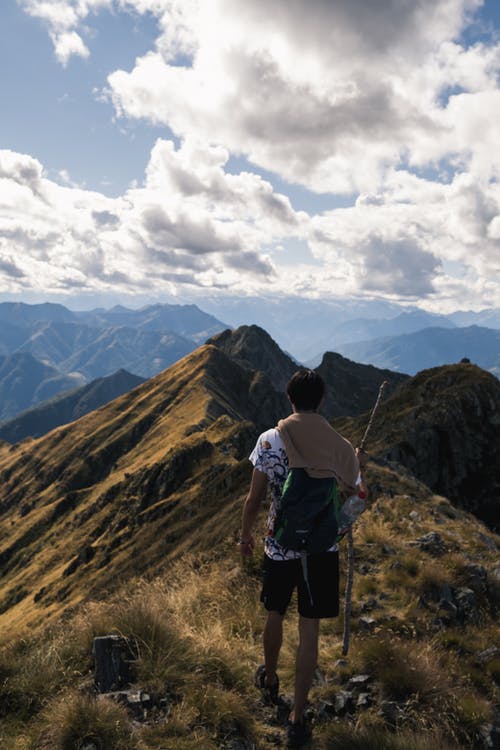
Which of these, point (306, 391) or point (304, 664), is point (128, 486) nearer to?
point (304, 664)

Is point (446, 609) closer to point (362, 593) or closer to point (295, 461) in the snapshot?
point (362, 593)

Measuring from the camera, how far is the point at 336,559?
17.6 feet

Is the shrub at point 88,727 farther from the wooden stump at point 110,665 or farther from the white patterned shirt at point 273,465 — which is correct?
the white patterned shirt at point 273,465

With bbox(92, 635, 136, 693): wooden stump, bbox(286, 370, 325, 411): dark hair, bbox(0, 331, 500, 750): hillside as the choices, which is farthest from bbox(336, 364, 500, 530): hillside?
bbox(92, 635, 136, 693): wooden stump

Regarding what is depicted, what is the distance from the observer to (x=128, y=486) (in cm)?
9375

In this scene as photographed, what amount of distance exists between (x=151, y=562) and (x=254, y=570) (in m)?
48.4

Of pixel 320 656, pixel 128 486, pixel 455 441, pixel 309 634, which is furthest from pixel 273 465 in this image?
pixel 128 486

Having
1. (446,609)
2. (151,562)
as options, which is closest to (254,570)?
(446,609)

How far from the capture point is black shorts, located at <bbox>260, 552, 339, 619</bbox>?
5266mm

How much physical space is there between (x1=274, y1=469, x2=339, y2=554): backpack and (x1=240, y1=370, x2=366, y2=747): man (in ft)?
0.44

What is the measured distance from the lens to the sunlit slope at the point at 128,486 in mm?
59562

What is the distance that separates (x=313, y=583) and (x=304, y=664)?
34.8 inches

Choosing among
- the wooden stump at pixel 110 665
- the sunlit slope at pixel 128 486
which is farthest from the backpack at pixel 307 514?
the sunlit slope at pixel 128 486

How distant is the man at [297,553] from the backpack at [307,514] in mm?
134
